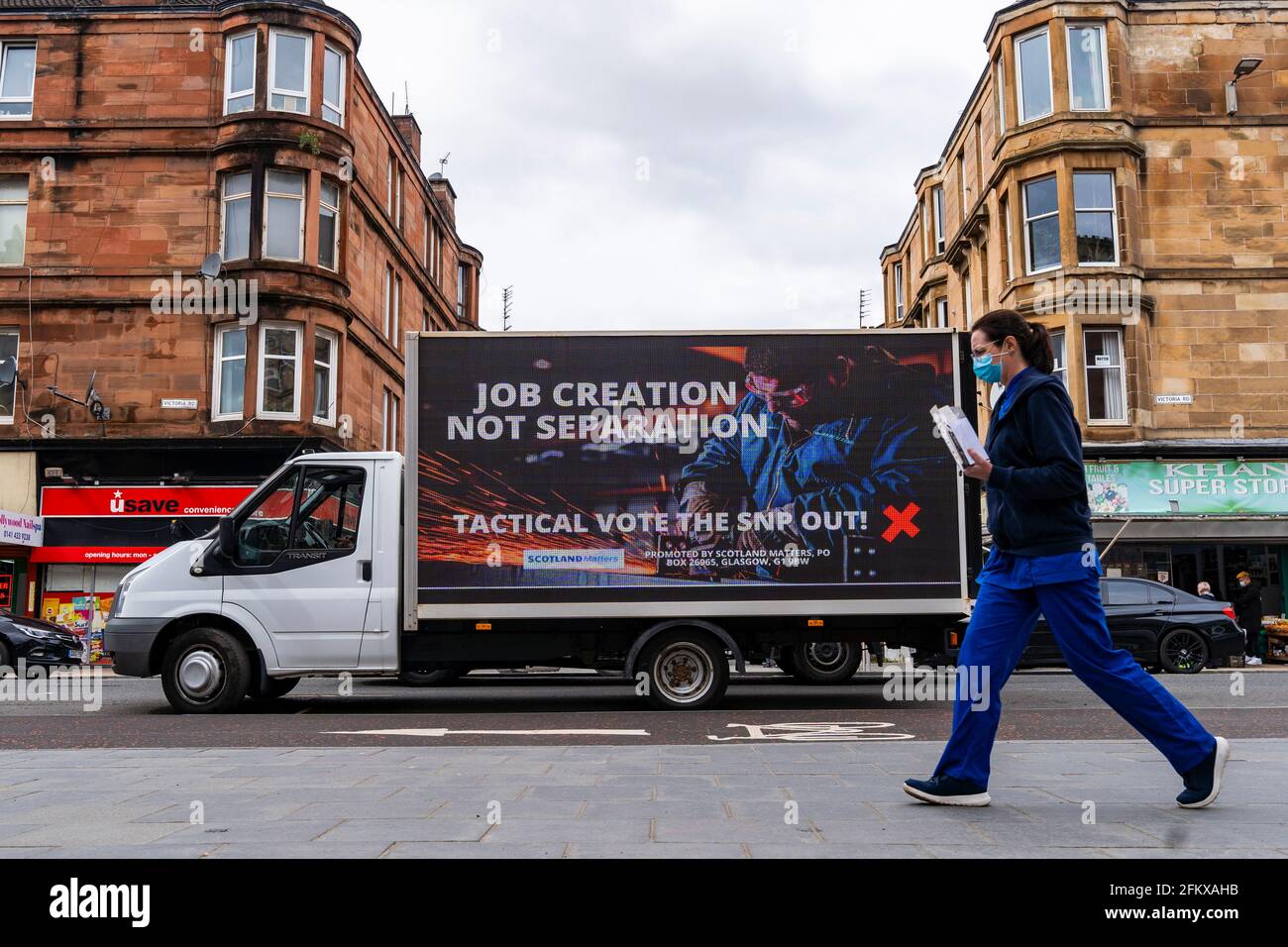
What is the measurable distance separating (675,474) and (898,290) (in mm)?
35199

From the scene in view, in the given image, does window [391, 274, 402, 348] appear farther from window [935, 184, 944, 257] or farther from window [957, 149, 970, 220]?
Result: window [935, 184, 944, 257]

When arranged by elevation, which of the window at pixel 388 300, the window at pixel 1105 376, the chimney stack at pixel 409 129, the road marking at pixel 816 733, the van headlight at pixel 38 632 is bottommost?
the road marking at pixel 816 733

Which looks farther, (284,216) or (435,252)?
(435,252)

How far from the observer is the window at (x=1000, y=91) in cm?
2558

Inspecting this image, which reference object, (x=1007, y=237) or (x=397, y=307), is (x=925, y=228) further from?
(x=397, y=307)

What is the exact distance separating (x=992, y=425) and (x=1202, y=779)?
1.68 meters

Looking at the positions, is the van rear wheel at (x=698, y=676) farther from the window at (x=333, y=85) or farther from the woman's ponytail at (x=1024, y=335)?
the window at (x=333, y=85)

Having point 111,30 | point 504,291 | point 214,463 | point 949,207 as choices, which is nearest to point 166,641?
point 214,463

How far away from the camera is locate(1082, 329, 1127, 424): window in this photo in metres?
23.7

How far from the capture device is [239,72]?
79.9 feet

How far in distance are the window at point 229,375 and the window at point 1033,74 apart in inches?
731

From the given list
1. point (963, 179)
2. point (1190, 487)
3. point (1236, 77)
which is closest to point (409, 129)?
point (963, 179)

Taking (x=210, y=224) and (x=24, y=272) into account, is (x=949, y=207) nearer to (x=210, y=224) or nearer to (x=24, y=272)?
(x=210, y=224)

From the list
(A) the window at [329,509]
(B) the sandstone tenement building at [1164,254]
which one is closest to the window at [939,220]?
(B) the sandstone tenement building at [1164,254]
